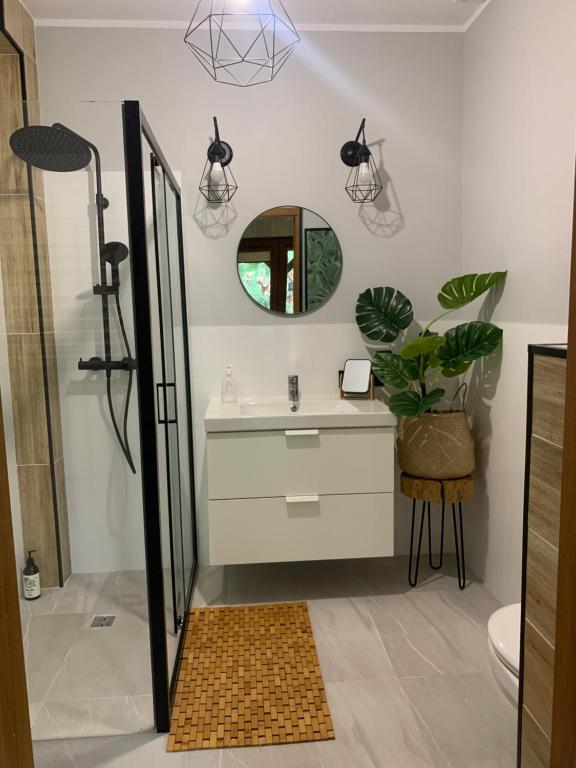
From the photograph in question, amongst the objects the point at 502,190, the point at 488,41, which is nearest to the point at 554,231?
the point at 502,190

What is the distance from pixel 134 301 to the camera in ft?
5.83

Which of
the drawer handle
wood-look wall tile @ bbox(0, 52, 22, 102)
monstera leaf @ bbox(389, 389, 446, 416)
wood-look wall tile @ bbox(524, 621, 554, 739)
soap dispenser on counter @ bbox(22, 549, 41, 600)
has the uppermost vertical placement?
wood-look wall tile @ bbox(0, 52, 22, 102)

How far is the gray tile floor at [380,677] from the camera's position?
1.88m

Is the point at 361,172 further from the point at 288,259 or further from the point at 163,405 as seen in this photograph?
the point at 163,405

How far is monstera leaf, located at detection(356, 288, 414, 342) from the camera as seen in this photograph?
2.99m

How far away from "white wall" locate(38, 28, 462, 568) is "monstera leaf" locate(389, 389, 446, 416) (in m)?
0.53

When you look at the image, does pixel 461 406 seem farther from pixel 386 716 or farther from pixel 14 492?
pixel 14 492

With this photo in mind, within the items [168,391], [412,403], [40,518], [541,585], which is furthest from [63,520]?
[412,403]

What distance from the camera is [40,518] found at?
182cm

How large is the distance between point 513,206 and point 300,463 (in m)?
1.44

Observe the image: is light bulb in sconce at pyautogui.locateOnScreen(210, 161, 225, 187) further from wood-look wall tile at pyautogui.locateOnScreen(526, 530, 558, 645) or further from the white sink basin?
wood-look wall tile at pyautogui.locateOnScreen(526, 530, 558, 645)

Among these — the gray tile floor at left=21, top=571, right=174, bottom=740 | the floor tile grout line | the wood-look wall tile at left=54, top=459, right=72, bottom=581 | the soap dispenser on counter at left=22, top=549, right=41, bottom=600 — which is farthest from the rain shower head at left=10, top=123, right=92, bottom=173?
the floor tile grout line

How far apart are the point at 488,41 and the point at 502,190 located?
71 centimetres

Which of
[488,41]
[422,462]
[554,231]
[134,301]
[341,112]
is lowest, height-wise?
[422,462]
